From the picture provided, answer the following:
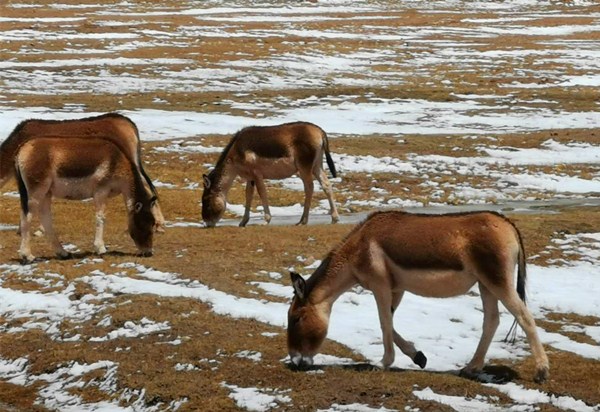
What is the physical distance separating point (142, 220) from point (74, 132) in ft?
10.8

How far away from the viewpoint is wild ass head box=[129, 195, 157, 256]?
16.8m

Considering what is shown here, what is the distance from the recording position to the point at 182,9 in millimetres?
96312

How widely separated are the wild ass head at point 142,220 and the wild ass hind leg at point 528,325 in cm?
770

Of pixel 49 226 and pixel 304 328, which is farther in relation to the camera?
pixel 49 226

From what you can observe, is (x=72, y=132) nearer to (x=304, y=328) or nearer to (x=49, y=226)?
(x=49, y=226)

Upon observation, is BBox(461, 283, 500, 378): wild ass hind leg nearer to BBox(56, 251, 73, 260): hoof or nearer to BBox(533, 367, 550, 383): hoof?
BBox(533, 367, 550, 383): hoof

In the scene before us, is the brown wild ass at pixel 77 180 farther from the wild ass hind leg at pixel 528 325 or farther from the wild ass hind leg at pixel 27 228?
the wild ass hind leg at pixel 528 325

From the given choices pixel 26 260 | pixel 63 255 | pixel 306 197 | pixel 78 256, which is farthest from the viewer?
pixel 306 197

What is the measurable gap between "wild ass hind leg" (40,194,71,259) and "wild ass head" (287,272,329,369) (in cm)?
651

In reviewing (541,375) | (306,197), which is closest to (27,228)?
(306,197)

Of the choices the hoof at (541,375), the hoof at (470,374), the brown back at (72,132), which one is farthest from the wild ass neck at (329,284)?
the brown back at (72,132)

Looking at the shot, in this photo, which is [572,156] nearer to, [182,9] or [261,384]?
[261,384]

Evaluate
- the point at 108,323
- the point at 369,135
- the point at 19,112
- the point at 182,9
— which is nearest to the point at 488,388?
the point at 108,323

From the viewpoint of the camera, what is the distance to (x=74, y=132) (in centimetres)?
1914
